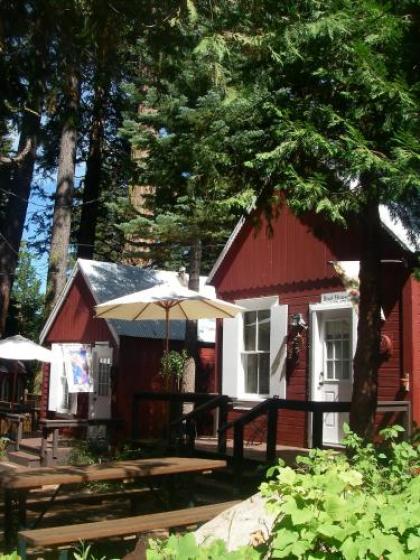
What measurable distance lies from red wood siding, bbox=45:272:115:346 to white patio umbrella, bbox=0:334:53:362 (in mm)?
1019

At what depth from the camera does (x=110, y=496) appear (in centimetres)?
861

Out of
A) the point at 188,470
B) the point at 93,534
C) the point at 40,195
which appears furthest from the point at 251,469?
the point at 40,195

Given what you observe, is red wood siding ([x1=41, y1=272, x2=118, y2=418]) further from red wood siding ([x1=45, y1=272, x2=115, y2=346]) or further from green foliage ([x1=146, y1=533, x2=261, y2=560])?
green foliage ([x1=146, y1=533, x2=261, y2=560])

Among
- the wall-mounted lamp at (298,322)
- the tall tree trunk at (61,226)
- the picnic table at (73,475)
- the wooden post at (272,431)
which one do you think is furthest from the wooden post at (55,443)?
the tall tree trunk at (61,226)

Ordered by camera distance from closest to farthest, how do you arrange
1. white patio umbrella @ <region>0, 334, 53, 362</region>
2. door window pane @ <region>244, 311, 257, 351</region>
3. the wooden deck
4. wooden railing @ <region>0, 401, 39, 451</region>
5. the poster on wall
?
the wooden deck < door window pane @ <region>244, 311, 257, 351</region> < wooden railing @ <region>0, 401, 39, 451</region> < the poster on wall < white patio umbrella @ <region>0, 334, 53, 362</region>

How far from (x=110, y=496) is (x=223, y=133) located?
4422mm

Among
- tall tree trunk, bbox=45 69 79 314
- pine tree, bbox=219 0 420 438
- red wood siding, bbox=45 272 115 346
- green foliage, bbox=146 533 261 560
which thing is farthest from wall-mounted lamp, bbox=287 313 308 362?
tall tree trunk, bbox=45 69 79 314

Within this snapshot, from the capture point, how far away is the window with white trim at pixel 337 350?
11203mm

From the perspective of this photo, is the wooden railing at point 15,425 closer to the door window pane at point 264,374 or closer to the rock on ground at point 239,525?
the door window pane at point 264,374

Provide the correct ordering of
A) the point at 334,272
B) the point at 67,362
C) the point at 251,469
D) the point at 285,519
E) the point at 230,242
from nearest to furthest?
the point at 285,519 → the point at 251,469 → the point at 334,272 → the point at 230,242 → the point at 67,362

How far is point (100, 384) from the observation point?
52.9 ft

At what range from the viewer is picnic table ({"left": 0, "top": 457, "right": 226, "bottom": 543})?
21.7 ft

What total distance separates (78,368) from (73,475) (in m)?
8.87

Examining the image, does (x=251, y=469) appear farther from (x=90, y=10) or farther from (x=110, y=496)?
(x=90, y=10)
